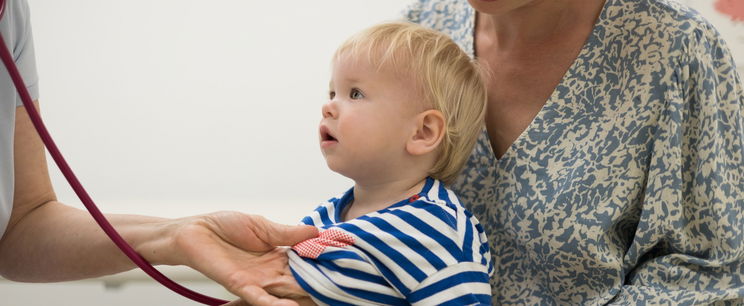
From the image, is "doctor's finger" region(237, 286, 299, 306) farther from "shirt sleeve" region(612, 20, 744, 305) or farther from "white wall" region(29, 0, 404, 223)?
"white wall" region(29, 0, 404, 223)

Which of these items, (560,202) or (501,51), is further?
(501,51)

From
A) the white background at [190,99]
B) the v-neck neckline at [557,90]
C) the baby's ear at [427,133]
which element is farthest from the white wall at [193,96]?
the baby's ear at [427,133]

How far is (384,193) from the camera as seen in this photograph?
141cm

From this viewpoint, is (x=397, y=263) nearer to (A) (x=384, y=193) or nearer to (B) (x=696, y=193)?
(A) (x=384, y=193)

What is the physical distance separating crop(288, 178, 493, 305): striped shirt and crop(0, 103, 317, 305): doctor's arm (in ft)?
0.21

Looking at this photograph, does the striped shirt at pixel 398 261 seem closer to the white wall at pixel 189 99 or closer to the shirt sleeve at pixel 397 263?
the shirt sleeve at pixel 397 263

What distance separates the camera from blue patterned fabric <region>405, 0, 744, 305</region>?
1.43 meters

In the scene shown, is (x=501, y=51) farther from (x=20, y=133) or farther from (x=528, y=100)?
(x=20, y=133)

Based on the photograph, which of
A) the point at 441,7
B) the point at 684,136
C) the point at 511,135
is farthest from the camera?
the point at 441,7

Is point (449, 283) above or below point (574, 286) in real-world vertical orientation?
above

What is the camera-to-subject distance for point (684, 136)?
1.46 m

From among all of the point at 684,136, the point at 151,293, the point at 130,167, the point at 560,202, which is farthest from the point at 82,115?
the point at 684,136

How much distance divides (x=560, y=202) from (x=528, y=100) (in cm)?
21

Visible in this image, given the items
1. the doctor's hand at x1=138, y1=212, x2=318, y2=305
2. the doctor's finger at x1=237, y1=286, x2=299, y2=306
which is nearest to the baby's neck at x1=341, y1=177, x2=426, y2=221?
the doctor's hand at x1=138, y1=212, x2=318, y2=305
